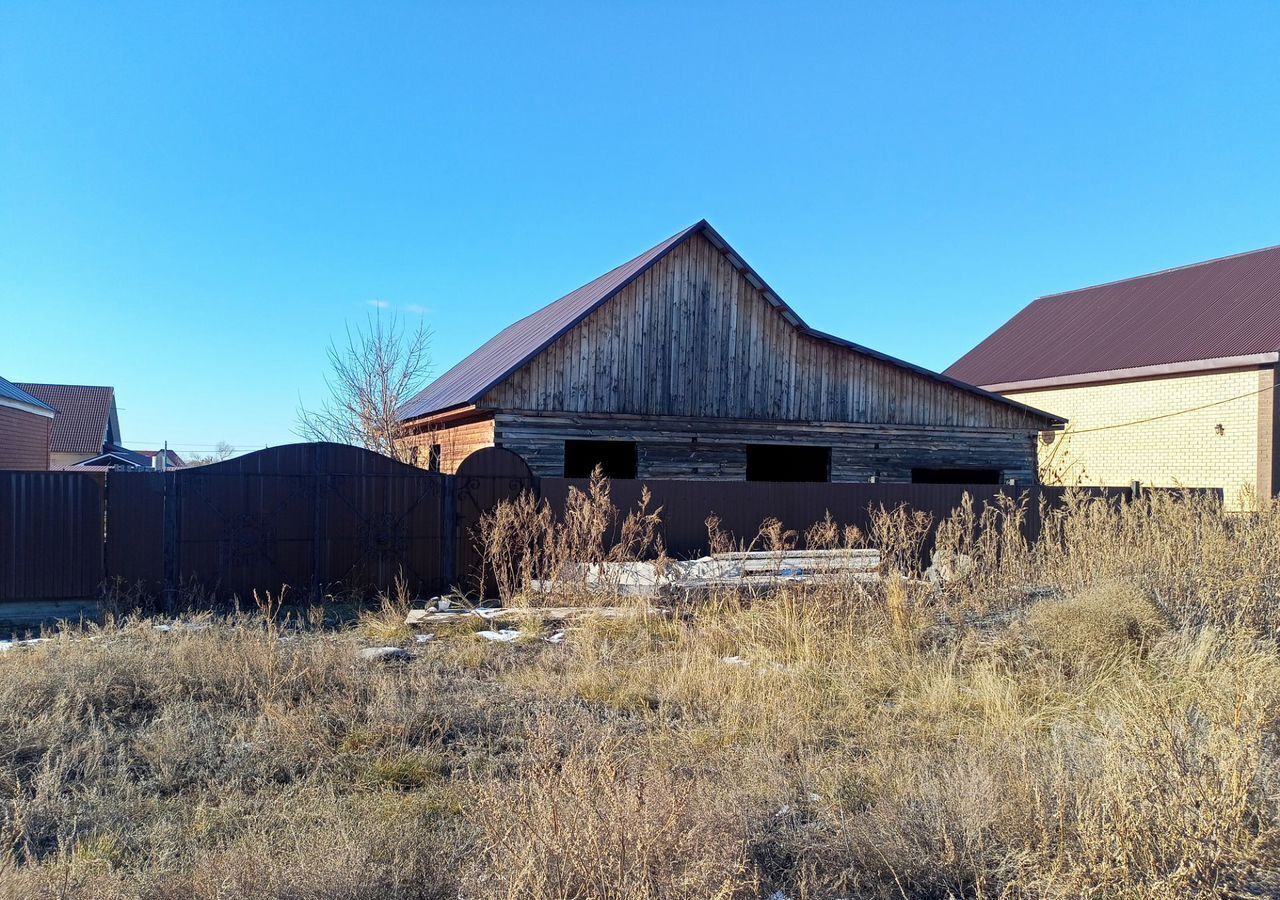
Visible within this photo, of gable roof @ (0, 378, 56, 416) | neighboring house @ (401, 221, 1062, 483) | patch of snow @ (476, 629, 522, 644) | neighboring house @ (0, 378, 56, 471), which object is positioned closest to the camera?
patch of snow @ (476, 629, 522, 644)

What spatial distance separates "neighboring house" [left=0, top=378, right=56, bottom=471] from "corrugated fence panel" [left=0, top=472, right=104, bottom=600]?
15360 millimetres

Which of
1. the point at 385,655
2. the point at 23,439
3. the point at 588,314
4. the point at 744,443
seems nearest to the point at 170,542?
the point at 385,655

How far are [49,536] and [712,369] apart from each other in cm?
1098

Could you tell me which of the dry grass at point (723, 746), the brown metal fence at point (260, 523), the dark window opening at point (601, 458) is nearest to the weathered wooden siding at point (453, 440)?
the dark window opening at point (601, 458)

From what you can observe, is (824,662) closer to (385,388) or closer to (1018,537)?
(1018,537)

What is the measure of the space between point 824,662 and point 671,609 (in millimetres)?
2255

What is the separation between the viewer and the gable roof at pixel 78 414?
4451 cm

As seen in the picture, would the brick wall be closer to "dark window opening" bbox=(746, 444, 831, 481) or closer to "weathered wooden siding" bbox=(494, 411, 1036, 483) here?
"weathered wooden siding" bbox=(494, 411, 1036, 483)

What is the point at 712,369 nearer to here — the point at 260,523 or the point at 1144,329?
the point at 260,523

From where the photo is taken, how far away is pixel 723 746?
5023 mm

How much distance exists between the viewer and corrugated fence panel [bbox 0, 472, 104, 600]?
10094 millimetres

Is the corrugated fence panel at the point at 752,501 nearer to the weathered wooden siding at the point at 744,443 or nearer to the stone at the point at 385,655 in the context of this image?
the weathered wooden siding at the point at 744,443

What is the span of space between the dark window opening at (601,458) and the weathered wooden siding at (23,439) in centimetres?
1562

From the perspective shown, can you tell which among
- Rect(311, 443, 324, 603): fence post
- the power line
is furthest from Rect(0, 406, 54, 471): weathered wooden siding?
the power line
